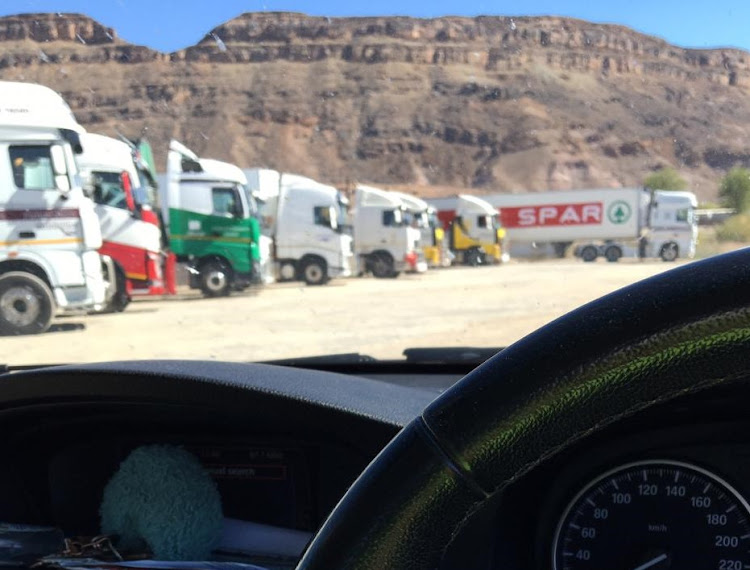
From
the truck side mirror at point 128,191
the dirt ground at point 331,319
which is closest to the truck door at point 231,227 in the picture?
the dirt ground at point 331,319

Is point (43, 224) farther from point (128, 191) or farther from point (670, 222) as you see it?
point (670, 222)

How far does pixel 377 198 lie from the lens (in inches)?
432

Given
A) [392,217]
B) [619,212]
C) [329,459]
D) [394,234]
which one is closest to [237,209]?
[392,217]

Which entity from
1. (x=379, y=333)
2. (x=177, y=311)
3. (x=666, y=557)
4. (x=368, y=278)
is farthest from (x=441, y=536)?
(x=368, y=278)

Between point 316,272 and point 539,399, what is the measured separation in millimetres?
8266

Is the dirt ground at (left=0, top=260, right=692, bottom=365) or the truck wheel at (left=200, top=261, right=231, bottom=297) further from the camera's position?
the truck wheel at (left=200, top=261, right=231, bottom=297)

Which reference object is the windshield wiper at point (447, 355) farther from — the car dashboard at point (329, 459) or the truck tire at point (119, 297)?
the truck tire at point (119, 297)

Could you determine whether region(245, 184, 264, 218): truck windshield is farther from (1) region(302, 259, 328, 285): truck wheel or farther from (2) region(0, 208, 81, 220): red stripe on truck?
(2) region(0, 208, 81, 220): red stripe on truck

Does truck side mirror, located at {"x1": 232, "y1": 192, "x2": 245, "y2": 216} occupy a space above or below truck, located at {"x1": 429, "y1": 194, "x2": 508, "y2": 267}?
above

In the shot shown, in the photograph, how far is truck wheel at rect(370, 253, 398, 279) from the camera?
11.1m

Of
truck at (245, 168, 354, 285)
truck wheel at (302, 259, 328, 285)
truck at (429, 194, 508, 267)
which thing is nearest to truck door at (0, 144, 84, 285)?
truck at (245, 168, 354, 285)

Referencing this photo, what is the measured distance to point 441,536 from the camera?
2.93 feet

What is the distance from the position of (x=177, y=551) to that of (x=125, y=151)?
208 inches

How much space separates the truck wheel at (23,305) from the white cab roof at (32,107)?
115 centimetres
